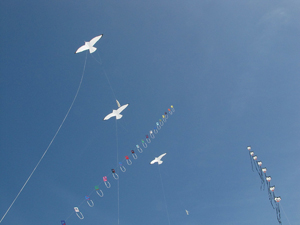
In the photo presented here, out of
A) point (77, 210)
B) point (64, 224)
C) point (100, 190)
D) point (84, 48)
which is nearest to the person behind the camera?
point (64, 224)

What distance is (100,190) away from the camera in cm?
1945

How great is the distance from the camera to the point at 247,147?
2848 cm

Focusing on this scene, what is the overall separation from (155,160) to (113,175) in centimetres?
930

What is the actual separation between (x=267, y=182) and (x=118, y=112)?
2013cm

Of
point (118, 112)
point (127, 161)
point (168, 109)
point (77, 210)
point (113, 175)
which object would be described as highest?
point (168, 109)

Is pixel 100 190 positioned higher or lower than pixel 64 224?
higher

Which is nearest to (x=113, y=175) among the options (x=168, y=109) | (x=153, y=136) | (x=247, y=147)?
(x=153, y=136)

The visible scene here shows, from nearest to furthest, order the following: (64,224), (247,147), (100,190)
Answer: (64,224) < (100,190) < (247,147)

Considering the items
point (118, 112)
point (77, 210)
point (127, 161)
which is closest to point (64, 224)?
A: point (77, 210)

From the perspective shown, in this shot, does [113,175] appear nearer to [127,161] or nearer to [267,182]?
[127,161]

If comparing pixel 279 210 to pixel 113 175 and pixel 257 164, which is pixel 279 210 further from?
pixel 113 175

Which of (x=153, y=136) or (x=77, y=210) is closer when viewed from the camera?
(x=77, y=210)

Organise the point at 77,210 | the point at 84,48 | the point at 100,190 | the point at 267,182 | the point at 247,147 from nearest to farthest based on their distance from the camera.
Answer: the point at 77,210
the point at 100,190
the point at 84,48
the point at 267,182
the point at 247,147

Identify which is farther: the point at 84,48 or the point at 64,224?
the point at 84,48
